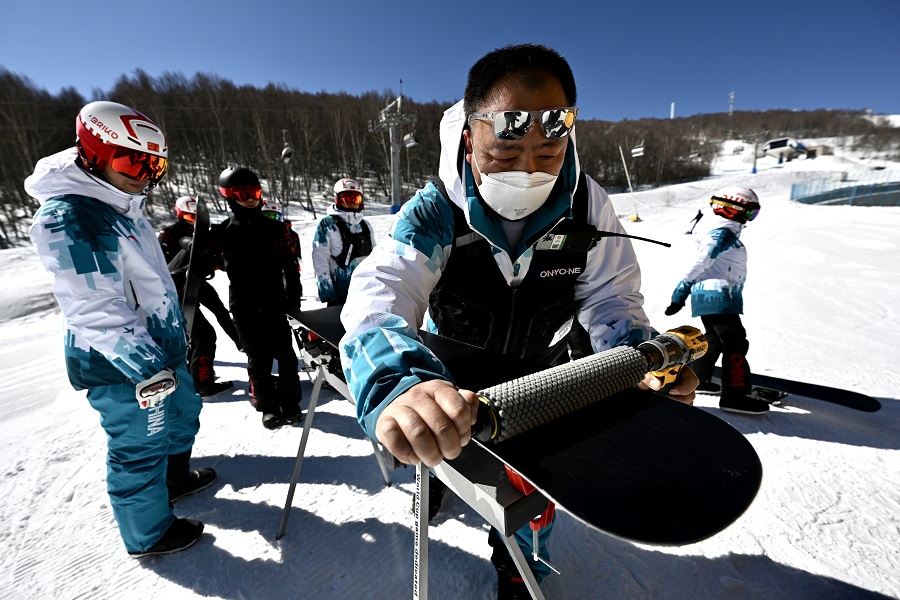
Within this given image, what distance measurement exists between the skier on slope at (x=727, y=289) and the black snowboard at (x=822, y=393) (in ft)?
1.28

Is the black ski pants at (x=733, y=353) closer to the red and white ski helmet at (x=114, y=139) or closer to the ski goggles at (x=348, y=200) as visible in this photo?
the ski goggles at (x=348, y=200)

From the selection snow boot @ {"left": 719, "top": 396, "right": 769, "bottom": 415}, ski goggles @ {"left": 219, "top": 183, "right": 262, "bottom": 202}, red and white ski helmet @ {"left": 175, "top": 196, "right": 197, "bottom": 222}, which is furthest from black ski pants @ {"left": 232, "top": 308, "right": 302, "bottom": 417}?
snow boot @ {"left": 719, "top": 396, "right": 769, "bottom": 415}

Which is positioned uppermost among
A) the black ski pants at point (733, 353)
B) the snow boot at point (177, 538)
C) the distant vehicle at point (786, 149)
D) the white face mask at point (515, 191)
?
the distant vehicle at point (786, 149)

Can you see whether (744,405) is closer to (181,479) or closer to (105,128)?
(181,479)

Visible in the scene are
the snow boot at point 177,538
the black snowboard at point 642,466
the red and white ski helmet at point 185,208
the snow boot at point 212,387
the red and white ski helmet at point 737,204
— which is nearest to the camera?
the black snowboard at point 642,466

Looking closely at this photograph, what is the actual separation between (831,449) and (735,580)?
174 cm

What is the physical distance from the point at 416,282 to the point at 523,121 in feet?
2.18

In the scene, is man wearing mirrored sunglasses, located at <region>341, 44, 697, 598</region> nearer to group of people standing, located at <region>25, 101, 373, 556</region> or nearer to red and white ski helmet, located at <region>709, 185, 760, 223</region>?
group of people standing, located at <region>25, 101, 373, 556</region>

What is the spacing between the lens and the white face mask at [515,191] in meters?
1.32

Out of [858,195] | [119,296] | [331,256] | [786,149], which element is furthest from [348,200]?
[786,149]

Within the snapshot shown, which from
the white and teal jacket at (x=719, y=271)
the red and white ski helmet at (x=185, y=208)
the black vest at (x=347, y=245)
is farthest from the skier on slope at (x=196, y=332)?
the white and teal jacket at (x=719, y=271)

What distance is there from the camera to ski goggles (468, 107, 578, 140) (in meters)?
1.22

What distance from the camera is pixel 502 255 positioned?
143 centimetres

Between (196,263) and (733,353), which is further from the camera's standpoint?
(733,353)
